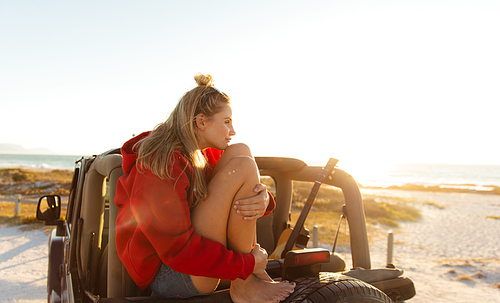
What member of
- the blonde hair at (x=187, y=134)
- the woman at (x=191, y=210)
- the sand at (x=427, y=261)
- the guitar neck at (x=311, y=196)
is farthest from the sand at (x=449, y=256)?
the blonde hair at (x=187, y=134)

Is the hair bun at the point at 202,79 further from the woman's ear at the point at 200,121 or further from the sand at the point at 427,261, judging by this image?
the sand at the point at 427,261

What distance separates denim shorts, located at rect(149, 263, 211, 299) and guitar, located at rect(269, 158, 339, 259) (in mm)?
1571

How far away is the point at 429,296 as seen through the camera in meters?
6.82

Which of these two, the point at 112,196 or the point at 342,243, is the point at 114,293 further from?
the point at 342,243

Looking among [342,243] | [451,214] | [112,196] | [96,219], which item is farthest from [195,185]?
[451,214]

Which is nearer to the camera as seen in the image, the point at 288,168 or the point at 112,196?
the point at 112,196

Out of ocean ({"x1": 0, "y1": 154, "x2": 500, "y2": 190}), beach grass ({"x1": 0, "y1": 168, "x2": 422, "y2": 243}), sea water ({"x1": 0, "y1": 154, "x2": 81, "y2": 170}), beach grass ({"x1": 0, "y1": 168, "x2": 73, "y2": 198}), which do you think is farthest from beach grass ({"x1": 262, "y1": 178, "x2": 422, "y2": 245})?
sea water ({"x1": 0, "y1": 154, "x2": 81, "y2": 170})

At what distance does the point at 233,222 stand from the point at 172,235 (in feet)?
1.14

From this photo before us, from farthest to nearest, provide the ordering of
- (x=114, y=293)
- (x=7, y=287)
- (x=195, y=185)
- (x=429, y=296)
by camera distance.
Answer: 1. (x=429, y=296)
2. (x=7, y=287)
3. (x=114, y=293)
4. (x=195, y=185)

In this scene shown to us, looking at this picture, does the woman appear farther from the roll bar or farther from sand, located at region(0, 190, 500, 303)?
sand, located at region(0, 190, 500, 303)

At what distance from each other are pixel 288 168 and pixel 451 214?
21.6 m

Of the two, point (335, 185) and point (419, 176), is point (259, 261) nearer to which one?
point (335, 185)

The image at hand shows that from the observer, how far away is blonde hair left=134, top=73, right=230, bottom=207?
1730mm

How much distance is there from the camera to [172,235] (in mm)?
1614
